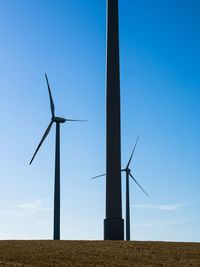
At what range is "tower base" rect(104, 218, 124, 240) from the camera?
37.8 meters

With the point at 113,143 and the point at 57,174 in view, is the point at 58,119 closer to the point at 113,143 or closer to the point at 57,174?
the point at 57,174

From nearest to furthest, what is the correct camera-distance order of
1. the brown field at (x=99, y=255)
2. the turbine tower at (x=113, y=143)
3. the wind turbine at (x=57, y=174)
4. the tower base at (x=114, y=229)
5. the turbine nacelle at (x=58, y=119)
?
the brown field at (x=99, y=255)
the tower base at (x=114, y=229)
the turbine tower at (x=113, y=143)
the wind turbine at (x=57, y=174)
the turbine nacelle at (x=58, y=119)

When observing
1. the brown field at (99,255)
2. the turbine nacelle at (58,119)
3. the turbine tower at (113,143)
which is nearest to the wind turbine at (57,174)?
the turbine nacelle at (58,119)

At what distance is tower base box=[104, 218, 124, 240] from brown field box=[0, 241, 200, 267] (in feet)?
20.7

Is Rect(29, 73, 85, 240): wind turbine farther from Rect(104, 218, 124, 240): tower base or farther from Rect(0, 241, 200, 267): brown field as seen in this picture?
Rect(0, 241, 200, 267): brown field

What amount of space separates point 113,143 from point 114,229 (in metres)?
7.44

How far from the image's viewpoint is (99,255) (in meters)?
25.7

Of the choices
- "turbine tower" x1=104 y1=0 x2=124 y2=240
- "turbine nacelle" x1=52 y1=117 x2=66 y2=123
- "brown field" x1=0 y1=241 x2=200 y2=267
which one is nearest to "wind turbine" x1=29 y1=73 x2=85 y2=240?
"turbine nacelle" x1=52 y1=117 x2=66 y2=123

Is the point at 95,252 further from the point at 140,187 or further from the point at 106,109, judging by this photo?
the point at 140,187

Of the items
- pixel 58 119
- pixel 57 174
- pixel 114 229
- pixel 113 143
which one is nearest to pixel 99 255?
pixel 114 229

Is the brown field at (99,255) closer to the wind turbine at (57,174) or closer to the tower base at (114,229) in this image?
the tower base at (114,229)

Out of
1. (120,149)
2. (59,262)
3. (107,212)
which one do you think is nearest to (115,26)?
(120,149)

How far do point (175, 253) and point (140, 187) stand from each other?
121ft

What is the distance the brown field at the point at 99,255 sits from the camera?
23.2m
